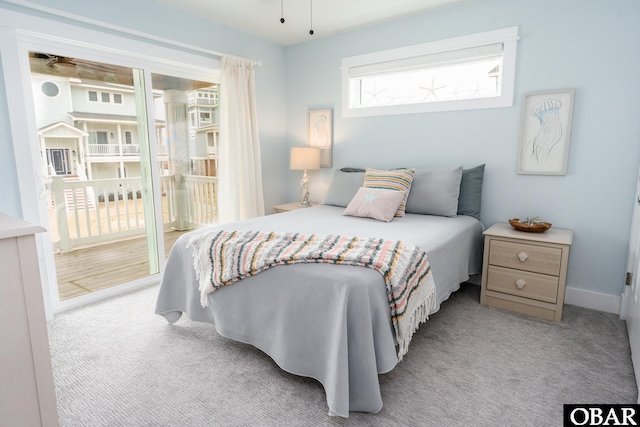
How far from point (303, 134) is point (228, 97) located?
1.00m

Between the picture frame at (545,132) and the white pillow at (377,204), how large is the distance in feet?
3.38

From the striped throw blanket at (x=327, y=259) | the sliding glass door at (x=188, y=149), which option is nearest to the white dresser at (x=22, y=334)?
the striped throw blanket at (x=327, y=259)

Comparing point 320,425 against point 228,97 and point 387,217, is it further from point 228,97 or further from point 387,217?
point 228,97

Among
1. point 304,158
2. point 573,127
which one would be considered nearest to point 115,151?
point 304,158

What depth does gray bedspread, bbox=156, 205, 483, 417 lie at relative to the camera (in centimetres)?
159

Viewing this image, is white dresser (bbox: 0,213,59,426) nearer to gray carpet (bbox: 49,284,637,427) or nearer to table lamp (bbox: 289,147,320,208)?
gray carpet (bbox: 49,284,637,427)

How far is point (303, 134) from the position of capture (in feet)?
14.0

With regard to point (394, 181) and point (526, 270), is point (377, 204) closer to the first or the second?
point (394, 181)

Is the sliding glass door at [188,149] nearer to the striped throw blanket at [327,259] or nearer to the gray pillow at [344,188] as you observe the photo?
the gray pillow at [344,188]

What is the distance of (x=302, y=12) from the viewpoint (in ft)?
10.7

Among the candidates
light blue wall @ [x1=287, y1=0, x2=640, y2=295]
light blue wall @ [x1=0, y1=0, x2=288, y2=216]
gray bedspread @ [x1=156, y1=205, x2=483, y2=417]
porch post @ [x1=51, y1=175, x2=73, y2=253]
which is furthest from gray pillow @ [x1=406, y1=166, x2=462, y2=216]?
porch post @ [x1=51, y1=175, x2=73, y2=253]

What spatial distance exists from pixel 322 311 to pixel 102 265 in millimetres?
2572

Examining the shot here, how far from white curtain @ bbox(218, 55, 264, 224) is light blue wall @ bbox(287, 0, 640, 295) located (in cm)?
141

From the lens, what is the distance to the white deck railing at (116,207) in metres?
2.86
